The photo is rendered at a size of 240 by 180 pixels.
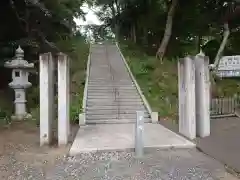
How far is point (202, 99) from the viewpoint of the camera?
959cm

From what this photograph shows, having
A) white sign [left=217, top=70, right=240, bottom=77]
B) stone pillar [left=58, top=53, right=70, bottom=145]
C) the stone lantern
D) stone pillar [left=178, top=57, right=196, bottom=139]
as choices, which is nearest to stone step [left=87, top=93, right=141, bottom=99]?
the stone lantern

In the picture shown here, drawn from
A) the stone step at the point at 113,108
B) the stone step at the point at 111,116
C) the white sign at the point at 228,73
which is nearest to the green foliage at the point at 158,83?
the stone step at the point at 113,108

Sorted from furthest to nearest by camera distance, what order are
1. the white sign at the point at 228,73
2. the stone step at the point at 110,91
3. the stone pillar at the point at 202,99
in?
the white sign at the point at 228,73 < the stone step at the point at 110,91 < the stone pillar at the point at 202,99

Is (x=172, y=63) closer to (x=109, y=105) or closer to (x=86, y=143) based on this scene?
(x=109, y=105)

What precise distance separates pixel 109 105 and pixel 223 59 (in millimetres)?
7985

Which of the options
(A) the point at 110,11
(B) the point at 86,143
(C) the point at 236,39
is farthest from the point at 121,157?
(A) the point at 110,11

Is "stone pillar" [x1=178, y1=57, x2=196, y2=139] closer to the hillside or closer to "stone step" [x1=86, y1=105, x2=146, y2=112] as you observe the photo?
the hillside

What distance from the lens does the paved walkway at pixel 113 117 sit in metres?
8.43

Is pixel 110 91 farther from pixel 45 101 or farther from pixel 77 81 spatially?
pixel 45 101

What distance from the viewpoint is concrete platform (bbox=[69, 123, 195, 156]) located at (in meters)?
8.05

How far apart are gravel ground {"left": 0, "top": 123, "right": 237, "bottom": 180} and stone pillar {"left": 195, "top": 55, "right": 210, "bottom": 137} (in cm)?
174

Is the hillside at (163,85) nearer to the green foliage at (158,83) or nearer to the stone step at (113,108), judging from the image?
the green foliage at (158,83)

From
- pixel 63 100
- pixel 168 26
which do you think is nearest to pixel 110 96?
pixel 63 100

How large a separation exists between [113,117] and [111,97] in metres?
2.13
